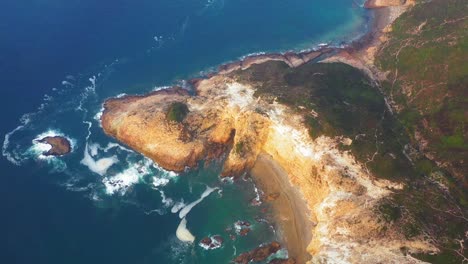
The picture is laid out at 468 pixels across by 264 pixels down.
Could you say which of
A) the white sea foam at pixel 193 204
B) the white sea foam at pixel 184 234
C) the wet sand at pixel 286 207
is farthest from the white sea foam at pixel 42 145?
the wet sand at pixel 286 207

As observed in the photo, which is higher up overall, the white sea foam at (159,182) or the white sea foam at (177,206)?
the white sea foam at (159,182)

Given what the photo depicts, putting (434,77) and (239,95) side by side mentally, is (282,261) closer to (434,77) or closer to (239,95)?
(239,95)

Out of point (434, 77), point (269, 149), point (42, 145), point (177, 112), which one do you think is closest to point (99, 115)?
point (42, 145)

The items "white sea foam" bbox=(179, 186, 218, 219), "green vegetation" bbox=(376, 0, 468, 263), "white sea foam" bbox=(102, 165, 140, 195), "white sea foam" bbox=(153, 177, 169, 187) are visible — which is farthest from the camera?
"white sea foam" bbox=(153, 177, 169, 187)

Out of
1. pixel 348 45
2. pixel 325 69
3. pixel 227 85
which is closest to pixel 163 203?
pixel 227 85

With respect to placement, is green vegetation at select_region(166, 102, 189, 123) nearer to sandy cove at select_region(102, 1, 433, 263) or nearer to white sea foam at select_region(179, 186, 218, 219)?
sandy cove at select_region(102, 1, 433, 263)

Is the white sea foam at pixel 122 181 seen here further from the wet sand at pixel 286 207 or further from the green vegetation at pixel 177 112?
the wet sand at pixel 286 207

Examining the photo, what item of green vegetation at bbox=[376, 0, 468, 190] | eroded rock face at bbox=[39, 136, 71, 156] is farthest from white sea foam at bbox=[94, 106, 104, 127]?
green vegetation at bbox=[376, 0, 468, 190]

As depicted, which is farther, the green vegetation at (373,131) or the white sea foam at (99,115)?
the white sea foam at (99,115)
